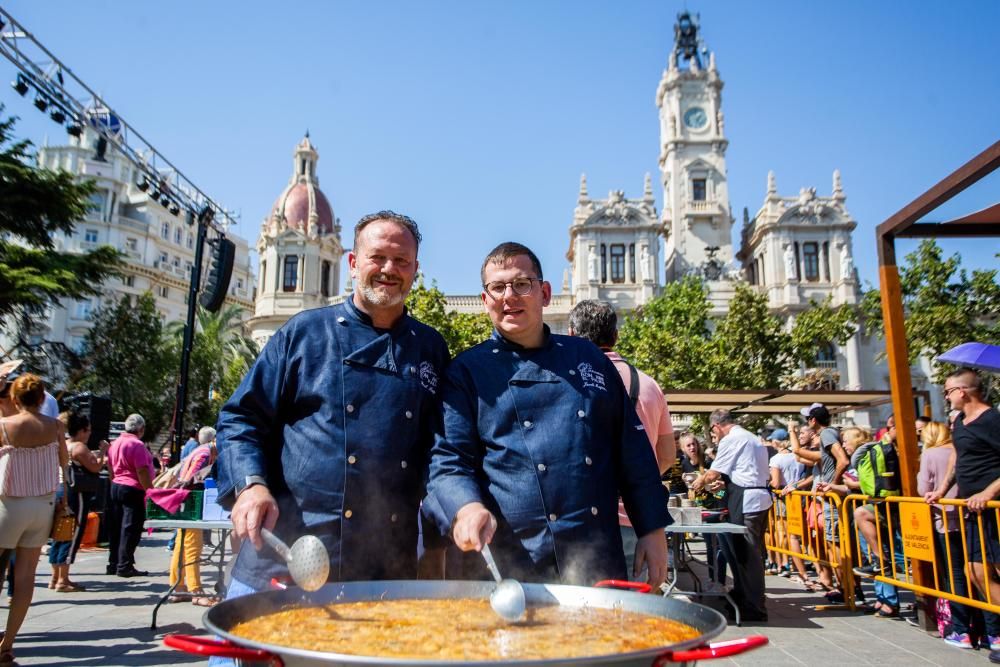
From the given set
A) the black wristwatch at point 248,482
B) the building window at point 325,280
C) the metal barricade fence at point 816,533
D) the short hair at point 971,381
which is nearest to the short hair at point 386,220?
the black wristwatch at point 248,482

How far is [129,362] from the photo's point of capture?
35875 mm

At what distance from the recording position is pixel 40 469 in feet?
17.6

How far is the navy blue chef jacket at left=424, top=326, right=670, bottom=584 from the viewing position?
246 centimetres

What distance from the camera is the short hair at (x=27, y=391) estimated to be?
5.50 meters

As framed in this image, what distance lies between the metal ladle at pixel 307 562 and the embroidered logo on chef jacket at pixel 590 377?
1123 mm

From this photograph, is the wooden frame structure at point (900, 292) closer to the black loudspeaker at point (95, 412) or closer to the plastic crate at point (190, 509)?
the plastic crate at point (190, 509)

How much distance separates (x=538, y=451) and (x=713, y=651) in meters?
1.06

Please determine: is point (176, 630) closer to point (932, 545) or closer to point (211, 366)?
point (932, 545)

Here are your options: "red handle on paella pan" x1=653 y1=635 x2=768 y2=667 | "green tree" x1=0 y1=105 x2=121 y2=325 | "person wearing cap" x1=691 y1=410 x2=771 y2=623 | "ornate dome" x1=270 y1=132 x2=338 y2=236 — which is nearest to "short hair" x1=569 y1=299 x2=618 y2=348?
"red handle on paella pan" x1=653 y1=635 x2=768 y2=667

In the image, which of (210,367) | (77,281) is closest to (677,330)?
(210,367)

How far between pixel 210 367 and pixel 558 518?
140ft

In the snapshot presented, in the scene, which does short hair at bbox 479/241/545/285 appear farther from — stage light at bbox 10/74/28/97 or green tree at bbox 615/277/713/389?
green tree at bbox 615/277/713/389

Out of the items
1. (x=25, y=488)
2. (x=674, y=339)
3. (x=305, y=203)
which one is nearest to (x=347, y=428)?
(x=25, y=488)

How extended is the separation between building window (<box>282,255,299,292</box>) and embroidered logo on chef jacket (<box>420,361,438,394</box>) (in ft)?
203
